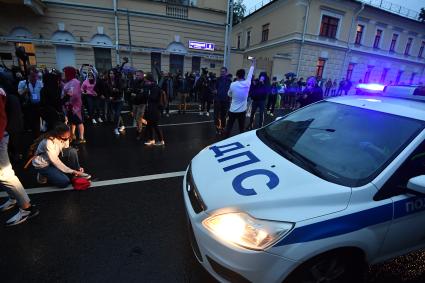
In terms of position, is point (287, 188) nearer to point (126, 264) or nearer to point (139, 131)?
point (126, 264)

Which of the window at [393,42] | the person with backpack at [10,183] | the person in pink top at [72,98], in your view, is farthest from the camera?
the window at [393,42]

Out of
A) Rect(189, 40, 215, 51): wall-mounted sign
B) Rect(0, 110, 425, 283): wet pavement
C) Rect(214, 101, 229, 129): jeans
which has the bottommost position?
Rect(0, 110, 425, 283): wet pavement

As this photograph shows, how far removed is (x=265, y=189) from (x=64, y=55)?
18228mm

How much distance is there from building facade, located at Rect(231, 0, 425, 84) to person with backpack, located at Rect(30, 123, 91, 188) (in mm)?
19034

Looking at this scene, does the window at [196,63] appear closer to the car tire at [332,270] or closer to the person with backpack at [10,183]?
the person with backpack at [10,183]

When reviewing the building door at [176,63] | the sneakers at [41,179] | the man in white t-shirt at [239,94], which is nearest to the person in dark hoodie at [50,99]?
the sneakers at [41,179]

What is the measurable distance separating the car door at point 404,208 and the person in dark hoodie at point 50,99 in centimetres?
618

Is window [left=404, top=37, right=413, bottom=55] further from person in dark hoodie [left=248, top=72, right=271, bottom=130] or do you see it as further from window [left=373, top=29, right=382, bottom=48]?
person in dark hoodie [left=248, top=72, right=271, bottom=130]

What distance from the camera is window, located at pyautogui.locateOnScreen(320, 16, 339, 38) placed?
2215cm

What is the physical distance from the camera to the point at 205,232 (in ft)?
6.43

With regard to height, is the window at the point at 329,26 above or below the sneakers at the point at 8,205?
above

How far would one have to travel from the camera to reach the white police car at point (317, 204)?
1.76 m

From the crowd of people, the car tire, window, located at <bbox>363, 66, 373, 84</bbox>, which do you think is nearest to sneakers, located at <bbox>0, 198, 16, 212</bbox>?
the crowd of people

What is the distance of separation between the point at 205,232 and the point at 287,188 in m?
0.71
